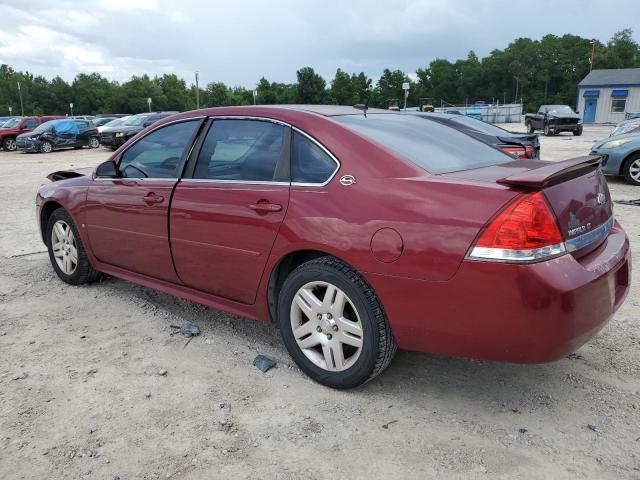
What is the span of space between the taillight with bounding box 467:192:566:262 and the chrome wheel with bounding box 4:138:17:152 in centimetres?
2865

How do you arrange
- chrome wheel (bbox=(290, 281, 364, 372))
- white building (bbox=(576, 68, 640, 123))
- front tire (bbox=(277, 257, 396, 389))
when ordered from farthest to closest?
white building (bbox=(576, 68, 640, 123))
chrome wheel (bbox=(290, 281, 364, 372))
front tire (bbox=(277, 257, 396, 389))

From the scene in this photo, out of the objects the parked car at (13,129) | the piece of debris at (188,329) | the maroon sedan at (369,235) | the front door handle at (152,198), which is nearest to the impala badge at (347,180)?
the maroon sedan at (369,235)

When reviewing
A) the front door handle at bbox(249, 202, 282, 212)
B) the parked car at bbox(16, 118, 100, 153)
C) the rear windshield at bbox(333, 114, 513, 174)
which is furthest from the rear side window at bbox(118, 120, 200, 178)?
the parked car at bbox(16, 118, 100, 153)

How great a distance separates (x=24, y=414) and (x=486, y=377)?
2.60 metres

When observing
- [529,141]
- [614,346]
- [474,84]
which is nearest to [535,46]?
[474,84]

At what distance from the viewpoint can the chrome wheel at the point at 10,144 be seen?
2622cm

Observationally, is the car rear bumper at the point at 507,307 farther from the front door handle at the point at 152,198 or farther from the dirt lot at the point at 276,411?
the front door handle at the point at 152,198

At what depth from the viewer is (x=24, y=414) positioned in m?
2.96

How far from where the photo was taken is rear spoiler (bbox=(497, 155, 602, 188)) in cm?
246

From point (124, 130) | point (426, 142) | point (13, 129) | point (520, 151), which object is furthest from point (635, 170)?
point (13, 129)

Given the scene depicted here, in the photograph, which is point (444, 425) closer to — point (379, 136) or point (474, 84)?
point (379, 136)

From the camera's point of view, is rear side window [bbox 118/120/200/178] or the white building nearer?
rear side window [bbox 118/120/200/178]

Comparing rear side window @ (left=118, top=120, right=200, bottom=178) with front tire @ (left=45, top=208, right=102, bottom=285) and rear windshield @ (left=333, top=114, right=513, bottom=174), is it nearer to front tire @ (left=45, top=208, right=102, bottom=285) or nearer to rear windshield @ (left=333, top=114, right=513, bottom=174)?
Answer: front tire @ (left=45, top=208, right=102, bottom=285)

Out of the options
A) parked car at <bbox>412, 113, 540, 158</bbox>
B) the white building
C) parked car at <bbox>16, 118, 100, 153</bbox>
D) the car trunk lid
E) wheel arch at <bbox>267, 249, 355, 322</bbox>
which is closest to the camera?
the car trunk lid
